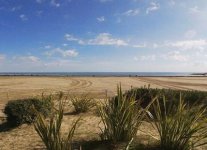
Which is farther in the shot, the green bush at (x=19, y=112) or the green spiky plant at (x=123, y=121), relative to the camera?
the green bush at (x=19, y=112)

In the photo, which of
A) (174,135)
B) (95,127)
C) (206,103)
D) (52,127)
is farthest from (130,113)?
(206,103)

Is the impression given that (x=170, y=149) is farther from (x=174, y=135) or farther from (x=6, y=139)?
(x=6, y=139)

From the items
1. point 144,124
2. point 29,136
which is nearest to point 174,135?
point 144,124

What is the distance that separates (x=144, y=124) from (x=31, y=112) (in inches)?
135

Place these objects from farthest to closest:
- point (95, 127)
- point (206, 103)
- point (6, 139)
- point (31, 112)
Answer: point (206, 103), point (31, 112), point (95, 127), point (6, 139)

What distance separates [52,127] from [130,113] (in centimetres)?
178

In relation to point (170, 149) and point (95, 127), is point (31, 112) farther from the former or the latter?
point (170, 149)

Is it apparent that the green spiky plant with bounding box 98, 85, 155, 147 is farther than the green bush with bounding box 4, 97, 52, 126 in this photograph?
No

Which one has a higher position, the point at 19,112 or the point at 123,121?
the point at 123,121

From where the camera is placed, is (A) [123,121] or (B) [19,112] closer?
(A) [123,121]

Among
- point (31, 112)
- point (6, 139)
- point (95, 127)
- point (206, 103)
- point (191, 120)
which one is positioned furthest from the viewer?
point (206, 103)

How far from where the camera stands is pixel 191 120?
18.1 ft

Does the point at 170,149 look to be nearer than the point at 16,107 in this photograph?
Yes

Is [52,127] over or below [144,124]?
over
